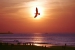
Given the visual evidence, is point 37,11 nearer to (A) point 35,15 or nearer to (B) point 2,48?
(A) point 35,15

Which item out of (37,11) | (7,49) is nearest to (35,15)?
(37,11)

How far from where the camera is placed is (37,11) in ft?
97.7

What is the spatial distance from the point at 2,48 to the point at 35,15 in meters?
13.2

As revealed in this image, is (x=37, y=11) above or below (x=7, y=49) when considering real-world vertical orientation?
above

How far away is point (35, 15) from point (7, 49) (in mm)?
13180

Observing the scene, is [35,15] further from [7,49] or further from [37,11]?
[7,49]

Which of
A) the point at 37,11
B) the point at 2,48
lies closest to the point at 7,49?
the point at 2,48

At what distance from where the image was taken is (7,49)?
3972 centimetres

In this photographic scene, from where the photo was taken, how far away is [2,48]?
39469mm

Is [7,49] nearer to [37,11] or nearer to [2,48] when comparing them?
[2,48]

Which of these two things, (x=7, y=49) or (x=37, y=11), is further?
(x=7, y=49)

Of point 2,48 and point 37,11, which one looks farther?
point 2,48

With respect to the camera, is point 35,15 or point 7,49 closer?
point 35,15

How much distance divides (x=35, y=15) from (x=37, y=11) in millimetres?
1062
